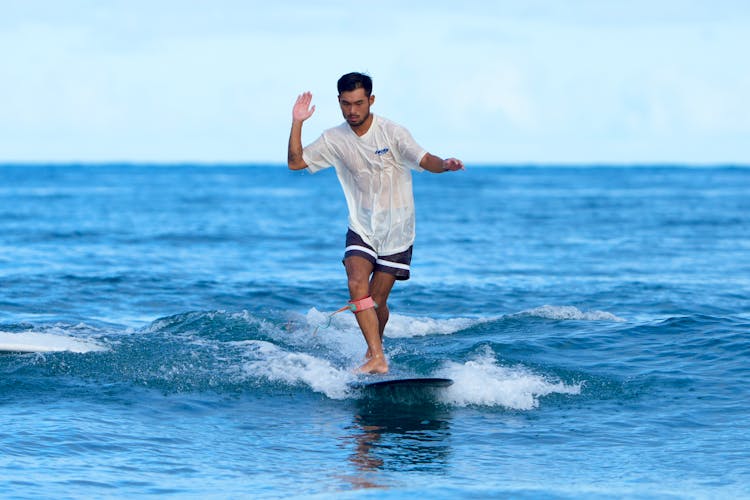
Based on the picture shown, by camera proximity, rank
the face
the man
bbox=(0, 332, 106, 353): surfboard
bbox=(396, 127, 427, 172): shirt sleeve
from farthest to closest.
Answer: bbox=(0, 332, 106, 353): surfboard < the man < bbox=(396, 127, 427, 172): shirt sleeve < the face

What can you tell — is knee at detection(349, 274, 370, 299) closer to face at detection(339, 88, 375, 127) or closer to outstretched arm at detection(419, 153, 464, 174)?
outstretched arm at detection(419, 153, 464, 174)

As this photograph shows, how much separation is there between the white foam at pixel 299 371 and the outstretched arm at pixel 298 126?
→ 1914mm

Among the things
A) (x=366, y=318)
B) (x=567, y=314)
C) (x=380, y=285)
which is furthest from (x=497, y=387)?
(x=567, y=314)

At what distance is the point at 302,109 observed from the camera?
8.56 metres

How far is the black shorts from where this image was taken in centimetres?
897

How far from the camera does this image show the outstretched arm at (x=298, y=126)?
855cm

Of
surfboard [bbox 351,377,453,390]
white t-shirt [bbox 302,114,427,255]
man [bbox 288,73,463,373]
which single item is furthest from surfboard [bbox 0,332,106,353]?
surfboard [bbox 351,377,453,390]

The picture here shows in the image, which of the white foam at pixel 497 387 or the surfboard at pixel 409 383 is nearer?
the surfboard at pixel 409 383

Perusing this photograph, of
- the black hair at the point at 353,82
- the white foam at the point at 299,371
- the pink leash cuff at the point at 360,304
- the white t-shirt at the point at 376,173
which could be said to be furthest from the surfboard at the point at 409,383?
the black hair at the point at 353,82

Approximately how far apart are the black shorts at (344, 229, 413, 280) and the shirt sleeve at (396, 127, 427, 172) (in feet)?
2.79

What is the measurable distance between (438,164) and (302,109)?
129cm

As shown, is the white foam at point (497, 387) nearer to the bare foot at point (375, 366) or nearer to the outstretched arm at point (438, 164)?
the bare foot at point (375, 366)

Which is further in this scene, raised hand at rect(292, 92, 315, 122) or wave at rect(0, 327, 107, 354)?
wave at rect(0, 327, 107, 354)

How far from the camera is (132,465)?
6.70 meters
